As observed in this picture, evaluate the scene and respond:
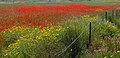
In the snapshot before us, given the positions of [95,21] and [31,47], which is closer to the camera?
[31,47]

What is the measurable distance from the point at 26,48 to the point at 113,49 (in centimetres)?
302

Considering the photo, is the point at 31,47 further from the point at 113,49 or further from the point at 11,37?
the point at 11,37

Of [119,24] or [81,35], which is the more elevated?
[81,35]

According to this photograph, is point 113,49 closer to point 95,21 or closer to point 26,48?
point 26,48

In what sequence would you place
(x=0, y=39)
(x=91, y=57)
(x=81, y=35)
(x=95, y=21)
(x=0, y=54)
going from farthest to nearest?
1. (x=95, y=21)
2. (x=0, y=39)
3. (x=0, y=54)
4. (x=81, y=35)
5. (x=91, y=57)

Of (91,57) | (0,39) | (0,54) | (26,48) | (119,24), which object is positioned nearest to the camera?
(91,57)

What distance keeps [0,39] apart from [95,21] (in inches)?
193

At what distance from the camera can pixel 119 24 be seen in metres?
19.7

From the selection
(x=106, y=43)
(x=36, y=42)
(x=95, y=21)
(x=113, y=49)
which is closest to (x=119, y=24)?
(x=95, y=21)

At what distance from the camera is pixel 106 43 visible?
1217 cm

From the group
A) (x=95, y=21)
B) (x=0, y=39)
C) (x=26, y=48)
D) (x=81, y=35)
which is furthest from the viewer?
Result: (x=95, y=21)

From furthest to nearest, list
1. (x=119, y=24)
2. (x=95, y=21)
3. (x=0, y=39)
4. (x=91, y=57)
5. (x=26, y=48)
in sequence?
(x=119, y=24) < (x=95, y=21) < (x=0, y=39) < (x=26, y=48) < (x=91, y=57)

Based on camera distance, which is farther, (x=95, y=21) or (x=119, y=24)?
(x=119, y=24)

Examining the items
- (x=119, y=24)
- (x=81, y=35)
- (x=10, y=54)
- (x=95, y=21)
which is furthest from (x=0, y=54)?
(x=119, y=24)
